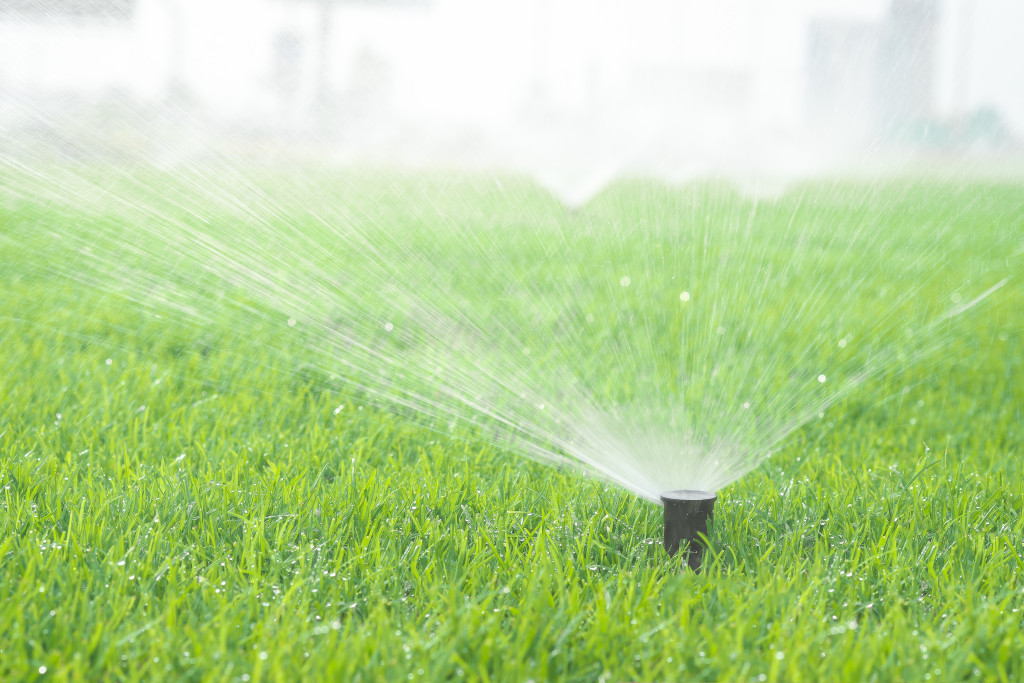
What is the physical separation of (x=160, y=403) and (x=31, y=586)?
138 centimetres

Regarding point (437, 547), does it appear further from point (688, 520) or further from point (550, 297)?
point (550, 297)

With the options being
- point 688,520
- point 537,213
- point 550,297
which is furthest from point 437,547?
point 537,213

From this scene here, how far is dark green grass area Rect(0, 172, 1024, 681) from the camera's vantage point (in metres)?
1.55

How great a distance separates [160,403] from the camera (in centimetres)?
299


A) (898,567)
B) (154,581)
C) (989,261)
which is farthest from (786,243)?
(154,581)

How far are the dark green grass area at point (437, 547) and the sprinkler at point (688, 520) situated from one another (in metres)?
0.05

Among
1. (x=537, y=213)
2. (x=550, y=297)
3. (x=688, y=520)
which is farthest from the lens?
(x=537, y=213)

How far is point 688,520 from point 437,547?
0.55 meters

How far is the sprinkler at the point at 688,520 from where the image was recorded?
74.8 inches

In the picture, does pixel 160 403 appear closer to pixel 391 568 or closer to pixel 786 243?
pixel 391 568

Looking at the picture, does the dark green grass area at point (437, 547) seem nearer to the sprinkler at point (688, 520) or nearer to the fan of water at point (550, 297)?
Result: the sprinkler at point (688, 520)

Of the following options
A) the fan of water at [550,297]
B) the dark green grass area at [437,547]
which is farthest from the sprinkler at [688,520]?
the fan of water at [550,297]

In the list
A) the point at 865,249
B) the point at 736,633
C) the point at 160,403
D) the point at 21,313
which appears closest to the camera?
the point at 736,633

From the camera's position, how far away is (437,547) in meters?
1.98
